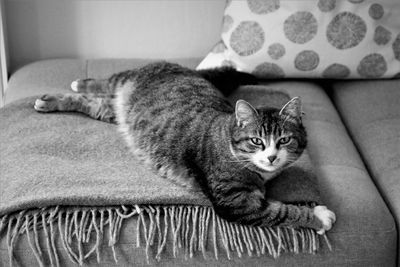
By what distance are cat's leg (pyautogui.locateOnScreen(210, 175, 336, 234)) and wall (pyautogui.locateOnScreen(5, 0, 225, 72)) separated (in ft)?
3.80

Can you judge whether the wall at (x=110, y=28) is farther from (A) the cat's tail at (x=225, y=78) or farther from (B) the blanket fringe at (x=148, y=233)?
(B) the blanket fringe at (x=148, y=233)

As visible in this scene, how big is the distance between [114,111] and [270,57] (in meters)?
0.67

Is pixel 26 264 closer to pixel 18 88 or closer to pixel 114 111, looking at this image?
pixel 114 111

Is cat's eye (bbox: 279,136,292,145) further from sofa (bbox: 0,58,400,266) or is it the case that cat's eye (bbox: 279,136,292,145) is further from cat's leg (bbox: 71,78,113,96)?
cat's leg (bbox: 71,78,113,96)

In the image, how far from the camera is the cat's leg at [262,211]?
161cm

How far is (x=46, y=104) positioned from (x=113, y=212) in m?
0.62

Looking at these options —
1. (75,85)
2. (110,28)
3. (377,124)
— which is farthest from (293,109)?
(110,28)

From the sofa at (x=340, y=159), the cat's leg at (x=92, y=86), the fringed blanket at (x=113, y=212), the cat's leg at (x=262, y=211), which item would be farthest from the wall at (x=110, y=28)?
the cat's leg at (x=262, y=211)

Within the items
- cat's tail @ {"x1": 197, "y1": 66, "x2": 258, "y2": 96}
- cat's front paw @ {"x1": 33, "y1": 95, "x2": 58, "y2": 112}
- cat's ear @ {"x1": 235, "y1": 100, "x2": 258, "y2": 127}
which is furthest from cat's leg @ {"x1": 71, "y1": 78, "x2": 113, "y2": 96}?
cat's ear @ {"x1": 235, "y1": 100, "x2": 258, "y2": 127}

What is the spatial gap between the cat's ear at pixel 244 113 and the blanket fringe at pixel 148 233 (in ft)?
0.89

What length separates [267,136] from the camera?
1640 mm

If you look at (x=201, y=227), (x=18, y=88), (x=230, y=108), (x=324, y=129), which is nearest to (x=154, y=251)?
(x=201, y=227)

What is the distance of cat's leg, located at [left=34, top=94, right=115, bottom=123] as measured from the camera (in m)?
2.07

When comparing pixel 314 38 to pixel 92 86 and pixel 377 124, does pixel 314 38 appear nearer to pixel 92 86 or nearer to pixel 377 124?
pixel 377 124
